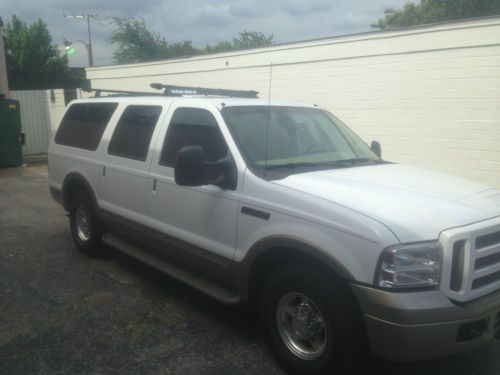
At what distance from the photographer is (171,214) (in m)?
4.18

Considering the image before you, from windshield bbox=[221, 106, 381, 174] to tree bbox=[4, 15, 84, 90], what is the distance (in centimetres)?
2990

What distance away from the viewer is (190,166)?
3.35 m

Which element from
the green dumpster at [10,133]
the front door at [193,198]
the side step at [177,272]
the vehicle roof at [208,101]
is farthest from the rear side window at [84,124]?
the green dumpster at [10,133]

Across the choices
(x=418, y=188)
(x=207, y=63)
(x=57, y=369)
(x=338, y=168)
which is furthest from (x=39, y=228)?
(x=207, y=63)

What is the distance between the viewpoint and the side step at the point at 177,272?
12.1ft

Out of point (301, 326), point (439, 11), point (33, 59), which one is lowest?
point (301, 326)

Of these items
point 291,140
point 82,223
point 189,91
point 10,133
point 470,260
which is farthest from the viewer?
point 10,133

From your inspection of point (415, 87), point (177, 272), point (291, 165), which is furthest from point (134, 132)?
point (415, 87)

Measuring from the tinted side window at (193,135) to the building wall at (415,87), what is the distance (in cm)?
546

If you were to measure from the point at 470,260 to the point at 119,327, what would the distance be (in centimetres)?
270

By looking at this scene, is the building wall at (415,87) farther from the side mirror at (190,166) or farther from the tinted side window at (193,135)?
the side mirror at (190,166)

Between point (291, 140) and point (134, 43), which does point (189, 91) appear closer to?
point (291, 140)

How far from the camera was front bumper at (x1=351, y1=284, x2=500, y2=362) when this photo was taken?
2.60 m

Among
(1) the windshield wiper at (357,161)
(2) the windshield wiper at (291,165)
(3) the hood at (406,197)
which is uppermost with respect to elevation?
(2) the windshield wiper at (291,165)
